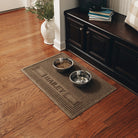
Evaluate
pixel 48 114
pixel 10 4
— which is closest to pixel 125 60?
pixel 48 114

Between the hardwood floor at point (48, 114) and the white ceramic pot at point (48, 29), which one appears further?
the white ceramic pot at point (48, 29)

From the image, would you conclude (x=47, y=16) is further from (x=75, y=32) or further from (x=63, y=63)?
(x=63, y=63)

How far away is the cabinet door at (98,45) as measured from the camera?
2383 millimetres

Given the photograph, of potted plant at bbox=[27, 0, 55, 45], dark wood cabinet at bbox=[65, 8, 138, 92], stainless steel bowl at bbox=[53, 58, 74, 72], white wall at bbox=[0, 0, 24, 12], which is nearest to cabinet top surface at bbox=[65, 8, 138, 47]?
dark wood cabinet at bbox=[65, 8, 138, 92]

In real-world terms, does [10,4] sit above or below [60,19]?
below

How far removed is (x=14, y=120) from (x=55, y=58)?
1098 mm

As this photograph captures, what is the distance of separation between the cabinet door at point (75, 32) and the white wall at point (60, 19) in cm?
8

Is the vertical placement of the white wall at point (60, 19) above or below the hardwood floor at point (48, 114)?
above

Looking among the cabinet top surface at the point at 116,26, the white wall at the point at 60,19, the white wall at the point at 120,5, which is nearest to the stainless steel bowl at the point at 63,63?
the white wall at the point at 60,19

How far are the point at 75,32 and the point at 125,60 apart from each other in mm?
826

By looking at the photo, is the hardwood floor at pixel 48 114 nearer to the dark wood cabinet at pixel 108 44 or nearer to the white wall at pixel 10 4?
the dark wood cabinet at pixel 108 44

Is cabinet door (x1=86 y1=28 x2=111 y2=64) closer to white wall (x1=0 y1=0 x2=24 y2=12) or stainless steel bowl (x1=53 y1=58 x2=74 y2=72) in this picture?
stainless steel bowl (x1=53 y1=58 x2=74 y2=72)

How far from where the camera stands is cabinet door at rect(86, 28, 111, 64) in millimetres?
2383

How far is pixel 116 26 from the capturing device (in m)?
2.38
